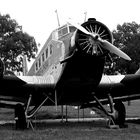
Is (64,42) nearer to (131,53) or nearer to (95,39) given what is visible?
(95,39)

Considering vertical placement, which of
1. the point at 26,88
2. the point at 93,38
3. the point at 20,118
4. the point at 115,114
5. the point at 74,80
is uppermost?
the point at 93,38

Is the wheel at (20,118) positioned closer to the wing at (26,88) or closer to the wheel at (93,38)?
the wing at (26,88)

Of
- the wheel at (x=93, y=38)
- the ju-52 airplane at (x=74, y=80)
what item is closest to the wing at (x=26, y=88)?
the ju-52 airplane at (x=74, y=80)

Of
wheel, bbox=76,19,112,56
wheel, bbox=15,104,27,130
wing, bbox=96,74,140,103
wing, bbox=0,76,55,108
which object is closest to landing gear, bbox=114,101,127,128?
wing, bbox=96,74,140,103

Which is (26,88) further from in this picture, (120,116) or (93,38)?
(120,116)

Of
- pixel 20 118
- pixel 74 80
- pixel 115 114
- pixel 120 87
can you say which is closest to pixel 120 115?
pixel 115 114

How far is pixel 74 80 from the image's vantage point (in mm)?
14164

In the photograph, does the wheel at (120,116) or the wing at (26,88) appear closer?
the wing at (26,88)

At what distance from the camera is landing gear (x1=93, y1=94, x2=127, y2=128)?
49.0 ft

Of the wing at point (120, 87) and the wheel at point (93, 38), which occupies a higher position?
the wheel at point (93, 38)

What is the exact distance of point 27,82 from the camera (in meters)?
15.3

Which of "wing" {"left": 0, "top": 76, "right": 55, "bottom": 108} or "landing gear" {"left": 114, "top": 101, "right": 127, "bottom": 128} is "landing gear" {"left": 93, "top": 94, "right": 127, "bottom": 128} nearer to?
"landing gear" {"left": 114, "top": 101, "right": 127, "bottom": 128}

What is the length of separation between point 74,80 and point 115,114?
2421 mm

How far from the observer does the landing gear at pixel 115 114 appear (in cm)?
1494
